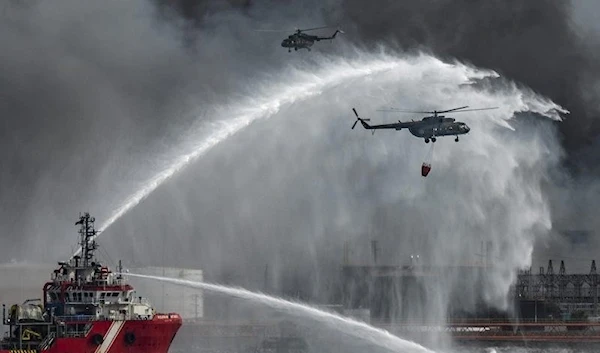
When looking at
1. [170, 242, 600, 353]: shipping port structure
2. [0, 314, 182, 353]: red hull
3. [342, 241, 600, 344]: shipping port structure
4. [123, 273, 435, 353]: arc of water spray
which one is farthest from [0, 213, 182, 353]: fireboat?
[342, 241, 600, 344]: shipping port structure

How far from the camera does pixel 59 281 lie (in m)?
80.3

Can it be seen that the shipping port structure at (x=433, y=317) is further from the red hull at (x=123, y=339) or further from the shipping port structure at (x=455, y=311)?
the red hull at (x=123, y=339)

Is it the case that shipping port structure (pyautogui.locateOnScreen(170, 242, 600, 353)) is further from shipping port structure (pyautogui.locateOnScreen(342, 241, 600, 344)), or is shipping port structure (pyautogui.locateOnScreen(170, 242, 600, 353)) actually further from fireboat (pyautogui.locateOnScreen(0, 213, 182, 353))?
fireboat (pyautogui.locateOnScreen(0, 213, 182, 353))

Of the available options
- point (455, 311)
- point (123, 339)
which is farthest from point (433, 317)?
point (123, 339)

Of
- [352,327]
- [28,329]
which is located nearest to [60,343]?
[28,329]

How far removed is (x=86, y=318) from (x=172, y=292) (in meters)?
36.9

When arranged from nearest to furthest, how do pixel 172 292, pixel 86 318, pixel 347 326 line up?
pixel 86 318 < pixel 347 326 < pixel 172 292

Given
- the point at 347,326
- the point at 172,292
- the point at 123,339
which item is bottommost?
the point at 123,339

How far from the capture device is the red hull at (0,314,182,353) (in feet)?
254

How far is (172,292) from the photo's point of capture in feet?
377

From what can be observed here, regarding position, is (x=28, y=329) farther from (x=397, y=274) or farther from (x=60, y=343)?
(x=397, y=274)

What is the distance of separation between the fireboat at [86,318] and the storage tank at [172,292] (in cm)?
2626

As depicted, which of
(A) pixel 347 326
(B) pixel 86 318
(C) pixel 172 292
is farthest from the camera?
(C) pixel 172 292

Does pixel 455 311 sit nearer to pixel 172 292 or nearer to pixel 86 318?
pixel 172 292
